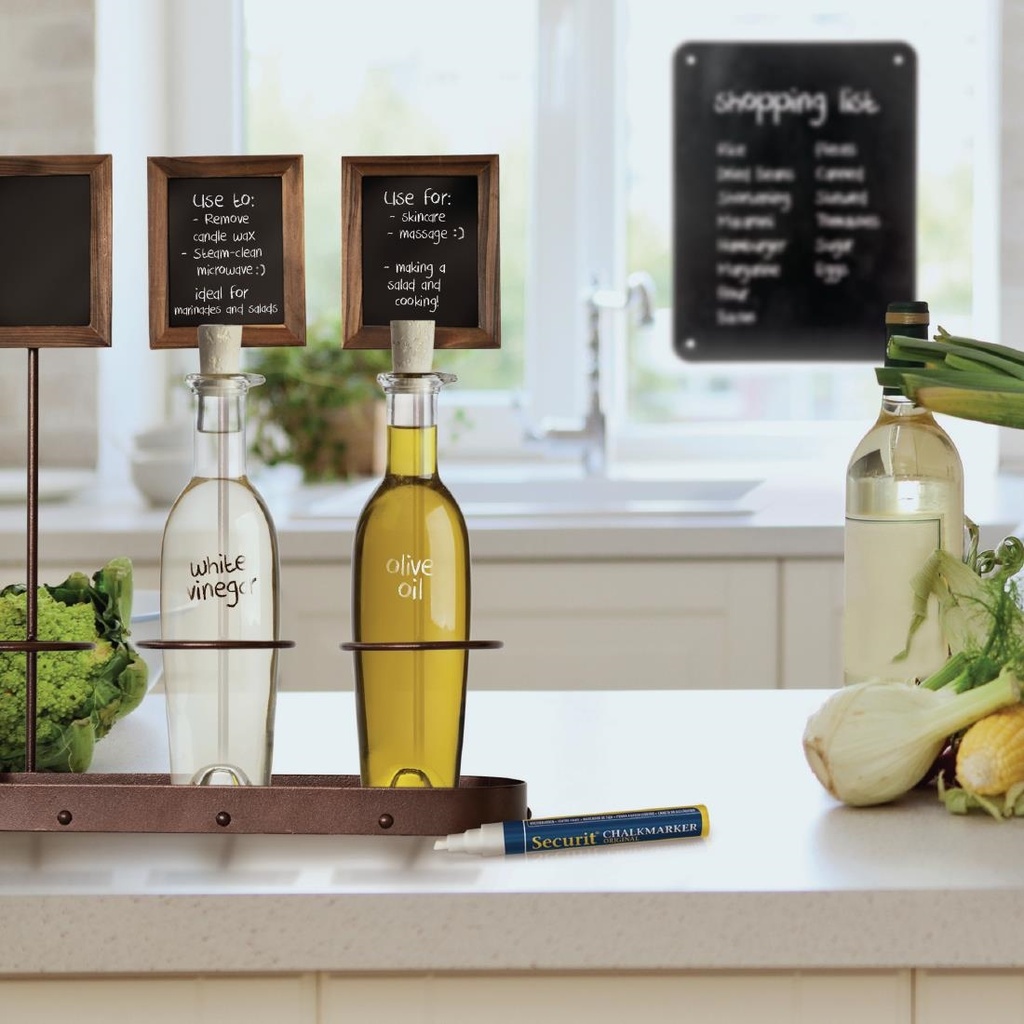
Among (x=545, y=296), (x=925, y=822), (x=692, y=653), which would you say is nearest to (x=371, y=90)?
(x=545, y=296)

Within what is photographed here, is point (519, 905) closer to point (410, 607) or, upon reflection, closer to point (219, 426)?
point (410, 607)

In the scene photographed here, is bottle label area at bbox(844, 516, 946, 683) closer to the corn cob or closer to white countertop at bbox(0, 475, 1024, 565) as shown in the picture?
the corn cob

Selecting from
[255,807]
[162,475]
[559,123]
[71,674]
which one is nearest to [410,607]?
[255,807]

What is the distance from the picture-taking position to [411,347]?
769 mm

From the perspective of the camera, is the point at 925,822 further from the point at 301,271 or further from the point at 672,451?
the point at 672,451

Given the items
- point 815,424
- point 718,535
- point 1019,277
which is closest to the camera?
point 718,535

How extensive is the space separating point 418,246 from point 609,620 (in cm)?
133

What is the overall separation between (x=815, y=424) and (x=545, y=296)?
63 cm

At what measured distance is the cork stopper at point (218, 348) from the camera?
764mm

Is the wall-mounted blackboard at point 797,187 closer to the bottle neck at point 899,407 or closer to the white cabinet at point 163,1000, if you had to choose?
the bottle neck at point 899,407

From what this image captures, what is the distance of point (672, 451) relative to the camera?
3102 mm

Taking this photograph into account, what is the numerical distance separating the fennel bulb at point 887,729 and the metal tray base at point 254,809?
18 centimetres

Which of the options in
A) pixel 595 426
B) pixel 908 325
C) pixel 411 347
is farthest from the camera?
pixel 595 426

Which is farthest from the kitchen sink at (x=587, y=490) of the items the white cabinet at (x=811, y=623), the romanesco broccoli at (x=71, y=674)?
the romanesco broccoli at (x=71, y=674)
